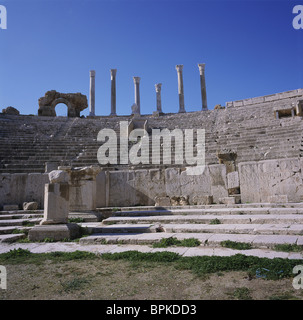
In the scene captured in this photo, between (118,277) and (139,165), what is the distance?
834 cm

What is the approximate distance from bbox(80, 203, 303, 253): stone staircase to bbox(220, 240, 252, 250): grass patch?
74mm

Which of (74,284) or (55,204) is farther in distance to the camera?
(55,204)

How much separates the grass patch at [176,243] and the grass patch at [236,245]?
1.42ft

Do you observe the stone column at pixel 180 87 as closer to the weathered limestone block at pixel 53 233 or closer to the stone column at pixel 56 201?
the stone column at pixel 56 201

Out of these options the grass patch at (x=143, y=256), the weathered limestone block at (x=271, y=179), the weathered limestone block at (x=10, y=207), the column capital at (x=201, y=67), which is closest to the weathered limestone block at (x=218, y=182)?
the weathered limestone block at (x=271, y=179)

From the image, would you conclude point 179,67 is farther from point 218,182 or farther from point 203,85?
point 218,182

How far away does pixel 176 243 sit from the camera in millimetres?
4449

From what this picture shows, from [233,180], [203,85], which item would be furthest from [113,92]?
[233,180]

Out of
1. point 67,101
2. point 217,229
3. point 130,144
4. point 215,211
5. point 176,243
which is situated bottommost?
point 176,243

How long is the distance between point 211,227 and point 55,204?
3299 millimetres

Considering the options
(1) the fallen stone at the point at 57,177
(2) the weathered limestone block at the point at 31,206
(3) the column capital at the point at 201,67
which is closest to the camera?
(1) the fallen stone at the point at 57,177

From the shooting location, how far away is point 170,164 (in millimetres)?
11039

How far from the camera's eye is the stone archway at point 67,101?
2759 centimetres
